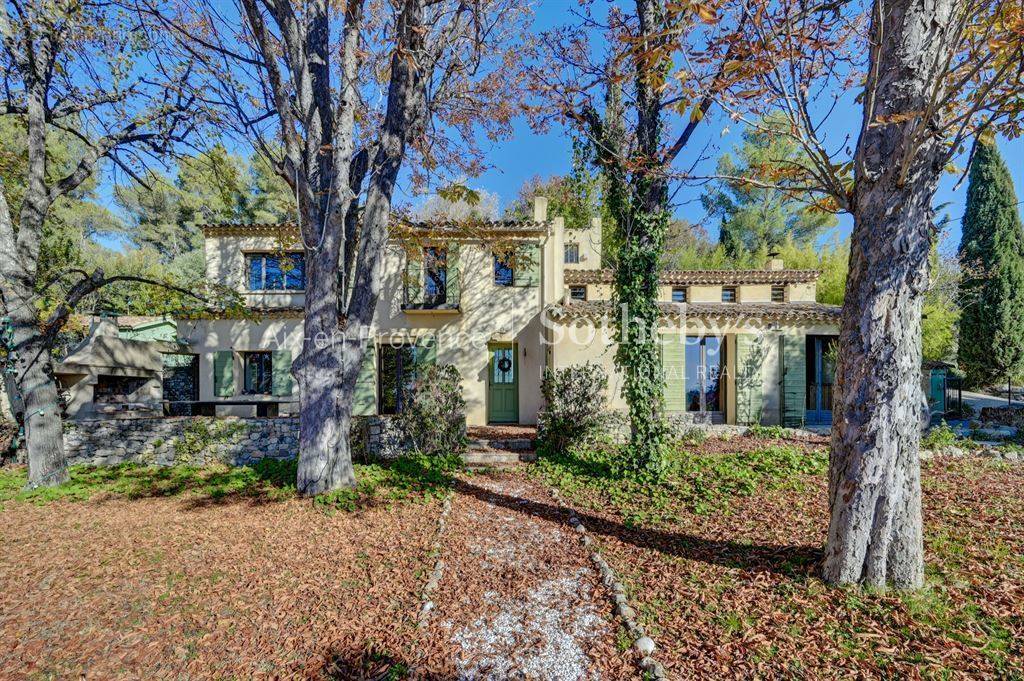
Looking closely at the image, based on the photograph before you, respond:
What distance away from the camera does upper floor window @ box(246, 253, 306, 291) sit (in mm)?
12484

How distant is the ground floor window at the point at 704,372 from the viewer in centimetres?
1109

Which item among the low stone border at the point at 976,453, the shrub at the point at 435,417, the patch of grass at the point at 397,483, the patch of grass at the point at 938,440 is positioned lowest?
the patch of grass at the point at 397,483

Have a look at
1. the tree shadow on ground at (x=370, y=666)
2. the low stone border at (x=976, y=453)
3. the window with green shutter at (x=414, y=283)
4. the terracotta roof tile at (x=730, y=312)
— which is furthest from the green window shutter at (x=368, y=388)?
the low stone border at (x=976, y=453)

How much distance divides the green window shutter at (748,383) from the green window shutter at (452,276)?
7732mm

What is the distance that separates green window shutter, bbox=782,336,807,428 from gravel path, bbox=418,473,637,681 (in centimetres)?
863

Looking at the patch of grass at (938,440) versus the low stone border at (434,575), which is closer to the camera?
the low stone border at (434,575)

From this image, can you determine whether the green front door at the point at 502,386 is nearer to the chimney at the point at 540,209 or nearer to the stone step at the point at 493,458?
the stone step at the point at 493,458

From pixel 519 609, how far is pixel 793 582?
7.24 feet

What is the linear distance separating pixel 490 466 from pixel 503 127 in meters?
6.54

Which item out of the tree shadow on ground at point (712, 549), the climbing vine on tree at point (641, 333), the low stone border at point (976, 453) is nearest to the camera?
the tree shadow on ground at point (712, 549)

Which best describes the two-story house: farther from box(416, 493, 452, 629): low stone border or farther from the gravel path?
the gravel path

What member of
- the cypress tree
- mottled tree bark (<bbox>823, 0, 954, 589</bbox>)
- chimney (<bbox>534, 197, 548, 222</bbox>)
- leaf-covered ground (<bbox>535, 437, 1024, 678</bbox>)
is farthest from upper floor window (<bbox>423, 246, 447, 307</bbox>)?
the cypress tree

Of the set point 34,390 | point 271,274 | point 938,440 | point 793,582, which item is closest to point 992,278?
point 938,440

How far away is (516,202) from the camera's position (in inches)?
952
